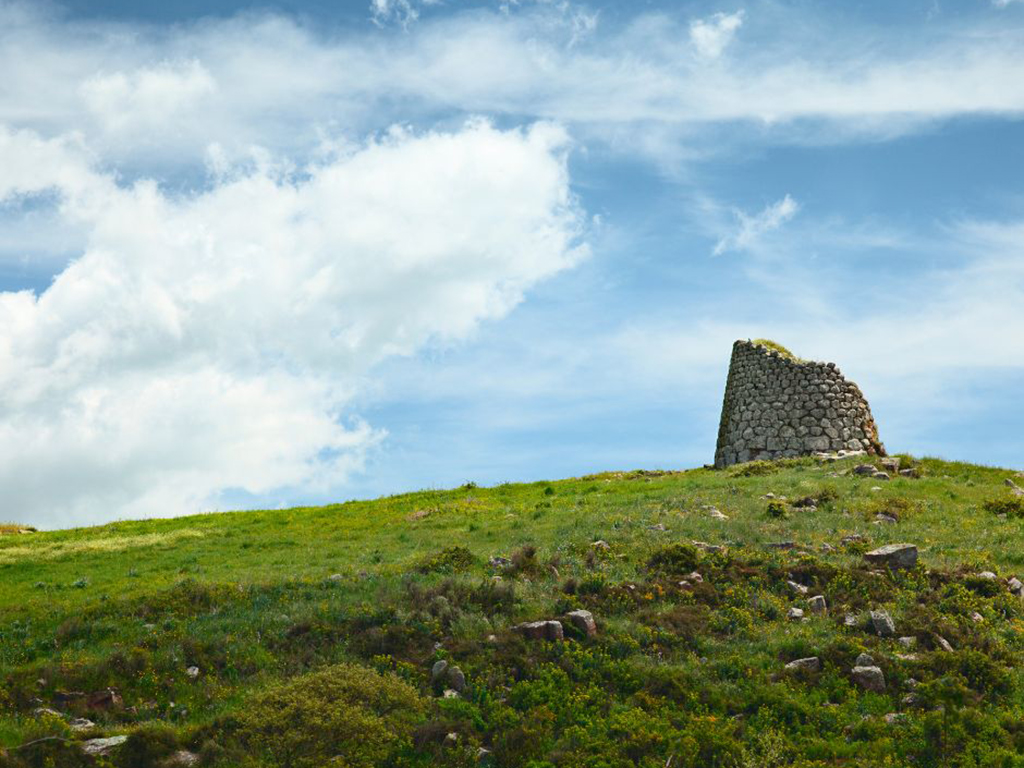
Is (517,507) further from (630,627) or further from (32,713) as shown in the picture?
(32,713)

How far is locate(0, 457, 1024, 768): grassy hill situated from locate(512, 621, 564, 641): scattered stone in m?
0.15

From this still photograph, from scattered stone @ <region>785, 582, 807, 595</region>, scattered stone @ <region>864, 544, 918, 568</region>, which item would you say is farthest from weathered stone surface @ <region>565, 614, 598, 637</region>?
scattered stone @ <region>864, 544, 918, 568</region>

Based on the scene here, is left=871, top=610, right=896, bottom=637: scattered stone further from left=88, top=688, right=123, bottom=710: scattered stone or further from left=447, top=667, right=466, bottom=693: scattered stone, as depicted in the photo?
left=88, top=688, right=123, bottom=710: scattered stone

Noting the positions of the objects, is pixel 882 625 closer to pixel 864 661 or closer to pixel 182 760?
pixel 864 661

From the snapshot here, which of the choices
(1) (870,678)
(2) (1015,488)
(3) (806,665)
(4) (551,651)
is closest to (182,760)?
(4) (551,651)

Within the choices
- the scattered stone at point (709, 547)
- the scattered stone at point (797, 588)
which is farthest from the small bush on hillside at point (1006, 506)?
the scattered stone at point (797, 588)

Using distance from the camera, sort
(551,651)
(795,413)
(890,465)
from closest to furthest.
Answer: (551,651) → (890,465) → (795,413)

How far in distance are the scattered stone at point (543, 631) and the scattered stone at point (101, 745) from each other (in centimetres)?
790

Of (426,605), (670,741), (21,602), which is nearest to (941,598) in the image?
(670,741)

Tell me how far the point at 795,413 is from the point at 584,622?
103 ft

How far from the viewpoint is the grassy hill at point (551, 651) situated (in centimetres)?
1686

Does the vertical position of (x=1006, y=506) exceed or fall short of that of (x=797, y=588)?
it exceeds it

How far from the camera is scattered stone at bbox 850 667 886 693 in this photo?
1856cm

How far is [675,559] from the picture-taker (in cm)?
2517
